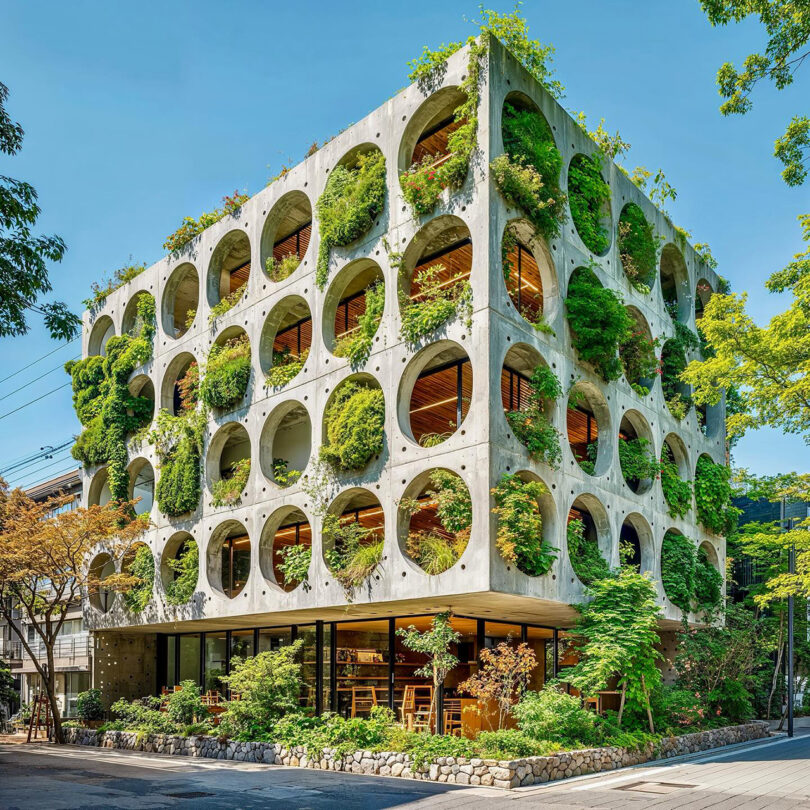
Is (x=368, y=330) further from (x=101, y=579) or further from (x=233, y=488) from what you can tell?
(x=101, y=579)

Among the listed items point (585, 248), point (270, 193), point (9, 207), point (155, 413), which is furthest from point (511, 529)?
point (155, 413)

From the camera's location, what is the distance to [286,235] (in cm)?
3034

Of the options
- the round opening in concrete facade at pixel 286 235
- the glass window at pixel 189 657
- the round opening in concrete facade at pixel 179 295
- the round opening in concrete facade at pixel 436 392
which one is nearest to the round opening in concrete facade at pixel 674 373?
the round opening in concrete facade at pixel 436 392

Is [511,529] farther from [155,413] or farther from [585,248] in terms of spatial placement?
[155,413]

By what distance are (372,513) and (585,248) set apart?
9.89 m

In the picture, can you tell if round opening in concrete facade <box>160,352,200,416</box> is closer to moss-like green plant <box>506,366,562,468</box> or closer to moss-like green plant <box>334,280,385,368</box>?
moss-like green plant <box>334,280,385,368</box>

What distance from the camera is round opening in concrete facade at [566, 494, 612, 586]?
74.8ft

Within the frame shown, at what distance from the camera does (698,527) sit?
3053 cm

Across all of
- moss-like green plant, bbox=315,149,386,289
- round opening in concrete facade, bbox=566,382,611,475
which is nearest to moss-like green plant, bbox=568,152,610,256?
round opening in concrete facade, bbox=566,382,611,475

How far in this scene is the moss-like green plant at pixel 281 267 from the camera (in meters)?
27.1

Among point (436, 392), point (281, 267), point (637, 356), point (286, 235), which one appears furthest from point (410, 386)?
point (286, 235)

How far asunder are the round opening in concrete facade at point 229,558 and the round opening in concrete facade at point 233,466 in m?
0.87

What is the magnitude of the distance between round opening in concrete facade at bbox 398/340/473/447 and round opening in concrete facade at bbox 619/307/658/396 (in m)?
5.52

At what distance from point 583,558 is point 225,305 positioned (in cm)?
1461
